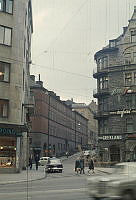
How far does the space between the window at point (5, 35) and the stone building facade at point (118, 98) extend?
24.6 meters

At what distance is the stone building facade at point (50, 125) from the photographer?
84.3m

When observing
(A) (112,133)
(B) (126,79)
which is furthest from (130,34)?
(A) (112,133)

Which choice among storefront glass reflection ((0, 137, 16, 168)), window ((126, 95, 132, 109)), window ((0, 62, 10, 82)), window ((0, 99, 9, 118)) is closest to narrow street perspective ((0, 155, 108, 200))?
storefront glass reflection ((0, 137, 16, 168))

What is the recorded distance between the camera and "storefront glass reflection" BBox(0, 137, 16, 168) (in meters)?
37.8

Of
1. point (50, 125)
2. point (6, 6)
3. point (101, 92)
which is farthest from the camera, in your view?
point (50, 125)

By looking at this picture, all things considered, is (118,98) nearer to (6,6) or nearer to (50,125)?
(6,6)

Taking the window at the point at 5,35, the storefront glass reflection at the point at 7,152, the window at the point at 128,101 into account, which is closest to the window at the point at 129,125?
the window at the point at 128,101

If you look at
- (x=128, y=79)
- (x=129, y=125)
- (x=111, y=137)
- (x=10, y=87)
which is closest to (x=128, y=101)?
(x=128, y=79)

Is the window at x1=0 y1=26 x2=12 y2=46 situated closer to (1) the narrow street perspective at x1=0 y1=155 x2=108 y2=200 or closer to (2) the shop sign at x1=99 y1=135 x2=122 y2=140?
(1) the narrow street perspective at x1=0 y1=155 x2=108 y2=200

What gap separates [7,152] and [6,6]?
46.7ft

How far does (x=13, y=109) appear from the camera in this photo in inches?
1505

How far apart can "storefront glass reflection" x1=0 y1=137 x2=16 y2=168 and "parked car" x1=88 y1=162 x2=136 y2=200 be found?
2341 centimetres

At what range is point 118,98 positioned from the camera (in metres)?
60.2

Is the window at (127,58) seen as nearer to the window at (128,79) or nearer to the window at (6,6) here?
the window at (128,79)
